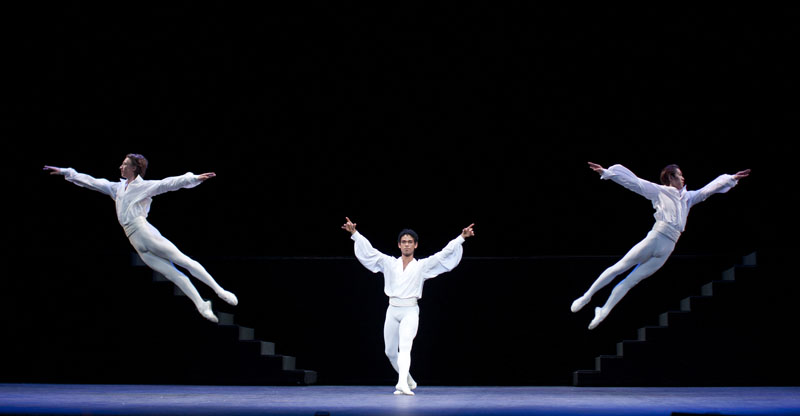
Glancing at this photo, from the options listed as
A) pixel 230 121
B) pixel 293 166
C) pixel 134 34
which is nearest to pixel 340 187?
pixel 293 166

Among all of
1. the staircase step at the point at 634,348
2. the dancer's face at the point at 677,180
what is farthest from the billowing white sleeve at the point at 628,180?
the staircase step at the point at 634,348

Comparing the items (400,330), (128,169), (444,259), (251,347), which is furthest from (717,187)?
(128,169)

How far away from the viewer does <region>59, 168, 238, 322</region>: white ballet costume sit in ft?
21.3

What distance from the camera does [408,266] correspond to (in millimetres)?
6395

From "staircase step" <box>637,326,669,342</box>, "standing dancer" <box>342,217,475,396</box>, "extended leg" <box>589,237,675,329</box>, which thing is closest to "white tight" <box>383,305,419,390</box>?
"standing dancer" <box>342,217,475,396</box>

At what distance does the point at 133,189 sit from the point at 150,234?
37cm

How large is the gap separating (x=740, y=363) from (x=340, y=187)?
12.7ft

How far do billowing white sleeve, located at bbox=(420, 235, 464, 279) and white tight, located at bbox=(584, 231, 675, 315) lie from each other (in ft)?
3.52

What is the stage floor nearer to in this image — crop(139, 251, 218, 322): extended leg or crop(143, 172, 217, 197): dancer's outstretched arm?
crop(139, 251, 218, 322): extended leg

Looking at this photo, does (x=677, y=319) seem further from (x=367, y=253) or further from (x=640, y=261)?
(x=367, y=253)

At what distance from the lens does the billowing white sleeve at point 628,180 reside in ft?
20.8

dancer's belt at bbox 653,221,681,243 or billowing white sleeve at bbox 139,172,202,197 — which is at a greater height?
billowing white sleeve at bbox 139,172,202,197

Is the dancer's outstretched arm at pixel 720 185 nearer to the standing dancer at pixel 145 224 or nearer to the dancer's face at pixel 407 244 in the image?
the dancer's face at pixel 407 244

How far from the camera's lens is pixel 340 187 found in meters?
8.27
